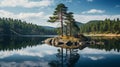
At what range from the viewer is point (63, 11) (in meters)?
93.1

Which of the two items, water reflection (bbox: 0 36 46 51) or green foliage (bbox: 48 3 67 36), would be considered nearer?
water reflection (bbox: 0 36 46 51)

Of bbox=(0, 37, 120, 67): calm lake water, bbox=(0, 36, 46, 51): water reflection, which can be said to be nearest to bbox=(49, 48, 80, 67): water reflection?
bbox=(0, 37, 120, 67): calm lake water

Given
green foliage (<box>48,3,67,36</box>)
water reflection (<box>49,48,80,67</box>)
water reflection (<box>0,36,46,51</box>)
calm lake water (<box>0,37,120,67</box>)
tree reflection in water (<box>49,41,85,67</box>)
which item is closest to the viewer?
water reflection (<box>49,48,80,67</box>)

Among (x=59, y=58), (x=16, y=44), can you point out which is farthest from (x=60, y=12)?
(x=59, y=58)

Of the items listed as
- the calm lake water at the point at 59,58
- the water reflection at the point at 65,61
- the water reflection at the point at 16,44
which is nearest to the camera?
the water reflection at the point at 65,61

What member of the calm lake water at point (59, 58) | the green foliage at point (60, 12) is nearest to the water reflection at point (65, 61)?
the calm lake water at point (59, 58)

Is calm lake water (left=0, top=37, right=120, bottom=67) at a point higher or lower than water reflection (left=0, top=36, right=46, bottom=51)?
higher

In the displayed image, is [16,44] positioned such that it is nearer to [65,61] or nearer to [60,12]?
[60,12]

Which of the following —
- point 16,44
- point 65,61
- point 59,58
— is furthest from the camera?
point 16,44

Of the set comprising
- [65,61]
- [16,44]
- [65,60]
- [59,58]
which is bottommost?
[16,44]

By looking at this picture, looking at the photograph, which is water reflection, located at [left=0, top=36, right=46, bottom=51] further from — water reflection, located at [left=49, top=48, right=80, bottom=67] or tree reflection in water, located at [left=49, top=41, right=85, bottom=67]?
water reflection, located at [left=49, top=48, right=80, bottom=67]

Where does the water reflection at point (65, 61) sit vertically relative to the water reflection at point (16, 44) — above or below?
above

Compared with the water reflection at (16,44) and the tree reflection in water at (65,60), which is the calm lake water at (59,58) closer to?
the tree reflection in water at (65,60)

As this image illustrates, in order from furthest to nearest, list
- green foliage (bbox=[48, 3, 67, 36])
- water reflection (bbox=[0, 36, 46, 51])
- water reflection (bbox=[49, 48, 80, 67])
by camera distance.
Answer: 1. green foliage (bbox=[48, 3, 67, 36])
2. water reflection (bbox=[0, 36, 46, 51])
3. water reflection (bbox=[49, 48, 80, 67])
